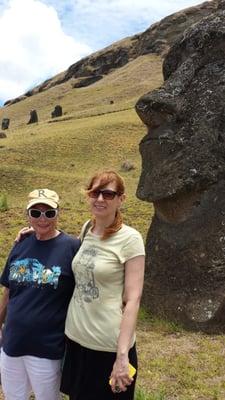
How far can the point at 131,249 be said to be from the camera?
12.0 feet

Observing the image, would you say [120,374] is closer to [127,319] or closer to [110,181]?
[127,319]

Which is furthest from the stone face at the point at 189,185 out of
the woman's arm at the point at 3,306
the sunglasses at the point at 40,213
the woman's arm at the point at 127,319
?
the woman's arm at the point at 127,319

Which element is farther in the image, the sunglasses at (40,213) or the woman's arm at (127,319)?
the sunglasses at (40,213)

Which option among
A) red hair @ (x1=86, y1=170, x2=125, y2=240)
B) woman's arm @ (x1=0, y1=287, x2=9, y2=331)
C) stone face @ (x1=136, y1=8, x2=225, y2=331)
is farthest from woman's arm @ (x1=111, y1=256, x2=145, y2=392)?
stone face @ (x1=136, y1=8, x2=225, y2=331)

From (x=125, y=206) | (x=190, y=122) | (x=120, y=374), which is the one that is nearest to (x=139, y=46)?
(x=125, y=206)

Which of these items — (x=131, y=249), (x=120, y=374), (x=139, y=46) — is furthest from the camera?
(x=139, y=46)

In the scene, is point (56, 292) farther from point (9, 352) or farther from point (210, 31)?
point (210, 31)

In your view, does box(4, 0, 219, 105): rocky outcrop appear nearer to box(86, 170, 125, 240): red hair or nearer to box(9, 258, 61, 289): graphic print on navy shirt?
box(86, 170, 125, 240): red hair

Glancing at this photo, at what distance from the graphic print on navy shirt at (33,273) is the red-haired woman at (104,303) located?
16 cm

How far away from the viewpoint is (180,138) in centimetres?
743

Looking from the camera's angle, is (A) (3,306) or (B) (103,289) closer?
(B) (103,289)

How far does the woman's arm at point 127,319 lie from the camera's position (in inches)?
139

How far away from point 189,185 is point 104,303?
375cm

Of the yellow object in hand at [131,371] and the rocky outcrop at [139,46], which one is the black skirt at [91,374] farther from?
the rocky outcrop at [139,46]
